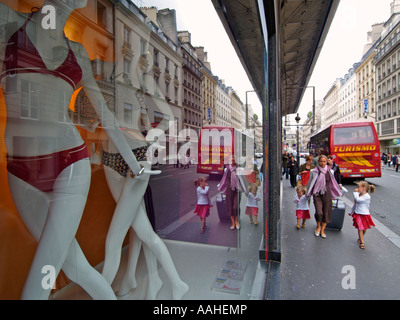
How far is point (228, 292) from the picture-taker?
2465 millimetres

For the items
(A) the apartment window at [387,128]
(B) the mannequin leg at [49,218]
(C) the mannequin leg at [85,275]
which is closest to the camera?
(B) the mannequin leg at [49,218]

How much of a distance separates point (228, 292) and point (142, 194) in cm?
137

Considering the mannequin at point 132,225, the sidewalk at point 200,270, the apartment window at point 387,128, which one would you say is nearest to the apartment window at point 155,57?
the mannequin at point 132,225

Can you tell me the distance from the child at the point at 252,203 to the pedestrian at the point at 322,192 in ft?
3.57

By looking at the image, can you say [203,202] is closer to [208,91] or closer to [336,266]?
[208,91]

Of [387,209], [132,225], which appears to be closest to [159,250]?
[132,225]

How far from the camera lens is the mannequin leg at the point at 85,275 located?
1.38 metres

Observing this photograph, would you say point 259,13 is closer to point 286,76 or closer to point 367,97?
point 286,76

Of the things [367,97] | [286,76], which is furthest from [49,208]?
[367,97]

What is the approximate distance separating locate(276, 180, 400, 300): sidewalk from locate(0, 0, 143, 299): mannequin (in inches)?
92.2

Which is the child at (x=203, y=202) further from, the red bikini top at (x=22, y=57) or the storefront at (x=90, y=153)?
the red bikini top at (x=22, y=57)

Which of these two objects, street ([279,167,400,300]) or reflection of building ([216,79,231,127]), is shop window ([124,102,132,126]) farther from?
street ([279,167,400,300])

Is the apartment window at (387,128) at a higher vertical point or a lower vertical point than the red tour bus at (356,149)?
higher

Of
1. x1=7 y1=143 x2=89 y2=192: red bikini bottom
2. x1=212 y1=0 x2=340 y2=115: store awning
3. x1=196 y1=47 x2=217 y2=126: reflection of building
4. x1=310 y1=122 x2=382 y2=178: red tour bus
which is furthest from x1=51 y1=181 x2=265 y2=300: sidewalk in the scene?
x1=310 y1=122 x2=382 y2=178: red tour bus
